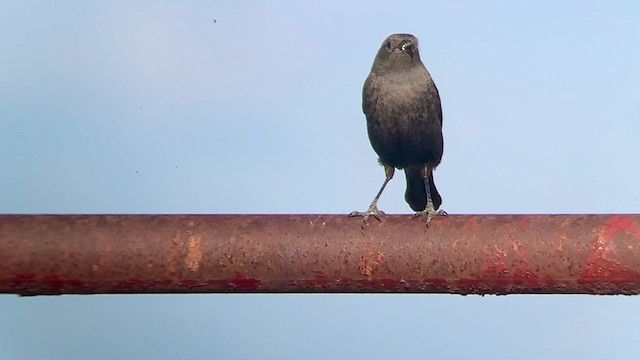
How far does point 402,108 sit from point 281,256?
165 inches

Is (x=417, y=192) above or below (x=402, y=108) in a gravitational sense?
below

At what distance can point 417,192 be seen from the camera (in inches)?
298

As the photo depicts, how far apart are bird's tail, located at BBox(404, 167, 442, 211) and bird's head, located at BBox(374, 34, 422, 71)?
906 millimetres

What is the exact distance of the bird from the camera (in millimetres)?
7004

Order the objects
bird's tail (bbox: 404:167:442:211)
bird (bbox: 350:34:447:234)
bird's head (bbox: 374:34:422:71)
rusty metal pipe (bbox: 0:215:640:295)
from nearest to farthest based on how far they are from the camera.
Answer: rusty metal pipe (bbox: 0:215:640:295), bird (bbox: 350:34:447:234), bird's head (bbox: 374:34:422:71), bird's tail (bbox: 404:167:442:211)

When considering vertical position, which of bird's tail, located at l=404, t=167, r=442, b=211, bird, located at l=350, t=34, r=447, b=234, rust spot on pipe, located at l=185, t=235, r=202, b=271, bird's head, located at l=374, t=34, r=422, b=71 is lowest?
bird's tail, located at l=404, t=167, r=442, b=211

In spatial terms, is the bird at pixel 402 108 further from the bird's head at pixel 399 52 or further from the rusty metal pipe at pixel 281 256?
the rusty metal pipe at pixel 281 256

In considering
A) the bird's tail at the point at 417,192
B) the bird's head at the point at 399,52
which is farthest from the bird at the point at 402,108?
the bird's tail at the point at 417,192

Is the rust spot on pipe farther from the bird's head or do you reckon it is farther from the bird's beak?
the bird's beak

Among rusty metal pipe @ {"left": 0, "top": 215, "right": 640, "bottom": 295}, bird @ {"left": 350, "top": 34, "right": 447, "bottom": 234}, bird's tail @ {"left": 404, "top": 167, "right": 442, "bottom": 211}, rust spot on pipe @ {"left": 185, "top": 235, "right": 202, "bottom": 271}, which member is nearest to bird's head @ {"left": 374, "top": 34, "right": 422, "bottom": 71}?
bird @ {"left": 350, "top": 34, "right": 447, "bottom": 234}

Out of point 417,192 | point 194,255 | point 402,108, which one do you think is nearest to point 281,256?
point 194,255

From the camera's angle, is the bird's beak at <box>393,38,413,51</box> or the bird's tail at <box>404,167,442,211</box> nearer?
the bird's beak at <box>393,38,413,51</box>

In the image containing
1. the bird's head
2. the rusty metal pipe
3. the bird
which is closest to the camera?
the rusty metal pipe

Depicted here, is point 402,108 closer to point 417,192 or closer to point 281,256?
point 417,192
